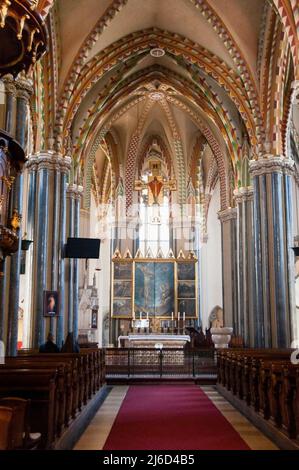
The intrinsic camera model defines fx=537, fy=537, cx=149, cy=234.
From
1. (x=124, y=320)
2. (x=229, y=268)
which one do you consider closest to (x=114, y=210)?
(x=124, y=320)

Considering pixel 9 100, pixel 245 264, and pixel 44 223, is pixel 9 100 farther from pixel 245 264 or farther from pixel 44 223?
pixel 245 264

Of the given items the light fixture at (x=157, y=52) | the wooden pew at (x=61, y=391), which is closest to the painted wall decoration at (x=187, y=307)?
the light fixture at (x=157, y=52)

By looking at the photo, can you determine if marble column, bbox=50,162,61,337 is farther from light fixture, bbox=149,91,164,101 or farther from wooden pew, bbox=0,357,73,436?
wooden pew, bbox=0,357,73,436

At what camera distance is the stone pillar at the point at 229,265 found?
24.6 m

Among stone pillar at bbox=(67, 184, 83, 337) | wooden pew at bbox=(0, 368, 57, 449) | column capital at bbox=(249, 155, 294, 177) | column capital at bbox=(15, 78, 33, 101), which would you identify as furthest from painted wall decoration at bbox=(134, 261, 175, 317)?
wooden pew at bbox=(0, 368, 57, 449)

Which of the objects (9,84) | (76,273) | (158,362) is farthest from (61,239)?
(9,84)

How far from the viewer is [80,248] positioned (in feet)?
63.5

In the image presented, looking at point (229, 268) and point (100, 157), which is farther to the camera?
point (100, 157)

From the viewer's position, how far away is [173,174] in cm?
3145

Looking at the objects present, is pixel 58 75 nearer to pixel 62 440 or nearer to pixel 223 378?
pixel 223 378

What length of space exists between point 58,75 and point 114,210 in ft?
43.2

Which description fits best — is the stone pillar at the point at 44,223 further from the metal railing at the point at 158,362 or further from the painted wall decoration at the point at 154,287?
the painted wall decoration at the point at 154,287

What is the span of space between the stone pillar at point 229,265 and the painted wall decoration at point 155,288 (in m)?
4.83

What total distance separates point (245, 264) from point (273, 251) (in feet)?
14.9
